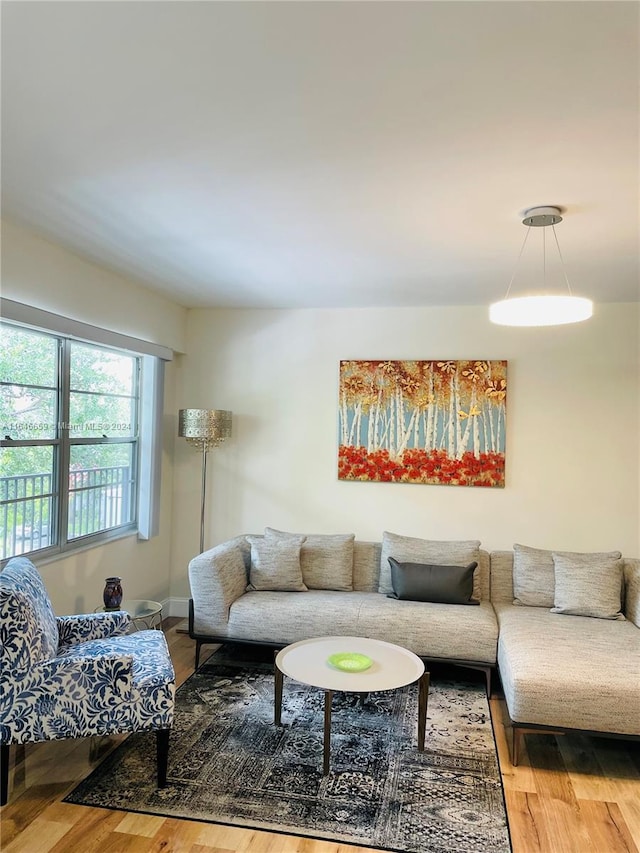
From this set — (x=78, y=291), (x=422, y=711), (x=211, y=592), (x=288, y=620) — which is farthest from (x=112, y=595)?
(x=422, y=711)

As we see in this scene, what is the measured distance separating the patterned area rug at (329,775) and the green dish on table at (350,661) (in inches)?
14.9

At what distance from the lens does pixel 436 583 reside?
397cm

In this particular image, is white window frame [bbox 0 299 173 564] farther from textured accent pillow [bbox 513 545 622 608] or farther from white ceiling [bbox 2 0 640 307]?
textured accent pillow [bbox 513 545 622 608]

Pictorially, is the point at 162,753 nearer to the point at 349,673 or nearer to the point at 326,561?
the point at 349,673

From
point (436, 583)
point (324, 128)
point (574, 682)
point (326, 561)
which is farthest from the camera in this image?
point (326, 561)

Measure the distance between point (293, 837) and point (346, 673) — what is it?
0.76 metres

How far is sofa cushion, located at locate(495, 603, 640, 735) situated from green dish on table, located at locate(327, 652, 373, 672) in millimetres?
716

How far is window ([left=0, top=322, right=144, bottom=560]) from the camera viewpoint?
10.9ft

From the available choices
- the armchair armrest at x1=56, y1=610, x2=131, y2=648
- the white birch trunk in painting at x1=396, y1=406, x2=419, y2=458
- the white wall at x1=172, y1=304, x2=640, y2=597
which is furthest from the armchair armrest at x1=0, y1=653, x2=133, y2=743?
the white birch trunk in painting at x1=396, y1=406, x2=419, y2=458

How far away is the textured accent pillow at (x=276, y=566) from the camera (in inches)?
163

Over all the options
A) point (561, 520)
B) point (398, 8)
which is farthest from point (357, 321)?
point (398, 8)

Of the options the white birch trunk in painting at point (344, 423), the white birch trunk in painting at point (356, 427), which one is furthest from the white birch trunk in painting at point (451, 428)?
the white birch trunk in painting at point (344, 423)

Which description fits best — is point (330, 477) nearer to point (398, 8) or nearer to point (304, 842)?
point (304, 842)

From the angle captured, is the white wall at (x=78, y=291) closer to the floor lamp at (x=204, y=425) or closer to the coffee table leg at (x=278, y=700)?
the floor lamp at (x=204, y=425)
